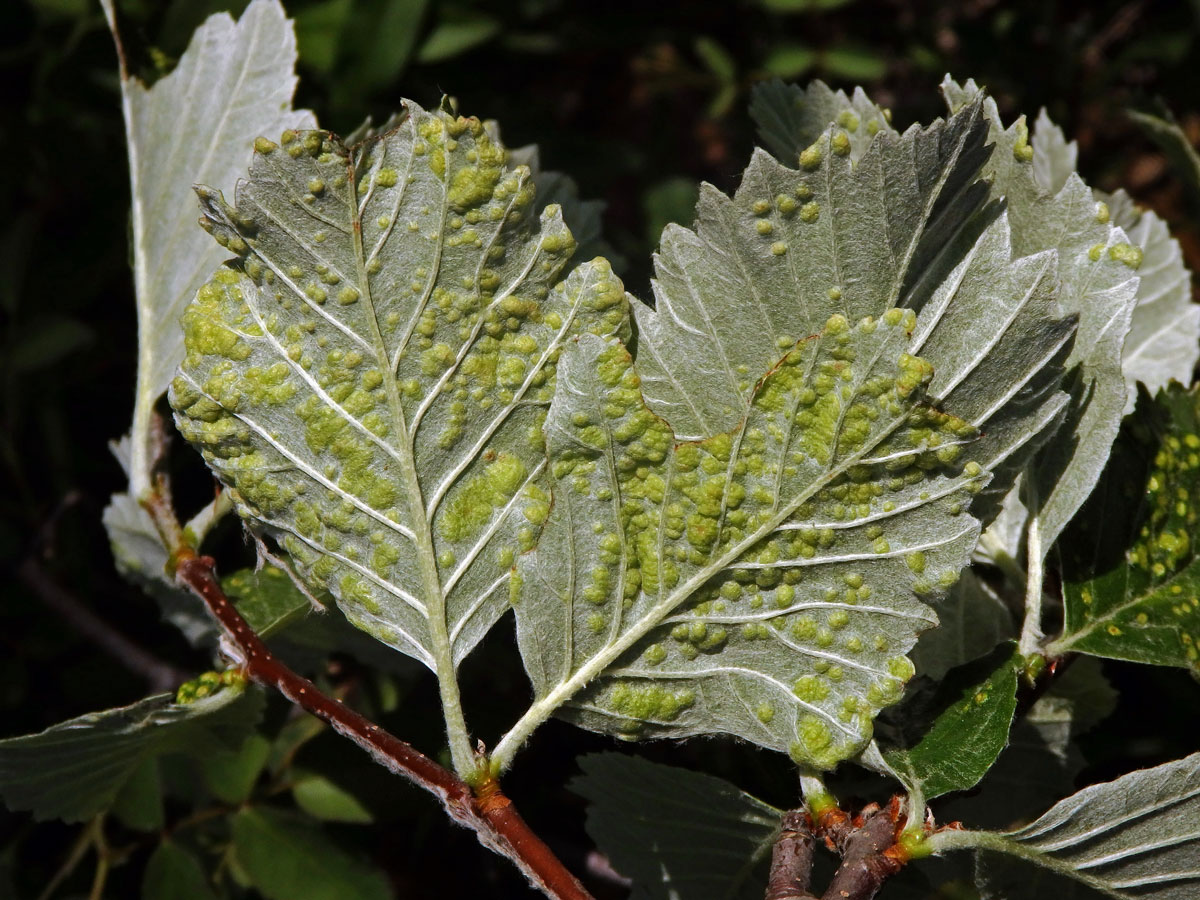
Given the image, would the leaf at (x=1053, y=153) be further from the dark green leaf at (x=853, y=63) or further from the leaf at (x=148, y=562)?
the dark green leaf at (x=853, y=63)

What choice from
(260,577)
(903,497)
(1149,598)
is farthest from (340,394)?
(1149,598)

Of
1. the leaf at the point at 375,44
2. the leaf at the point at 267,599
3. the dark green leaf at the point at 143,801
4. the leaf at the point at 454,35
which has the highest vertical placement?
the leaf at the point at 454,35

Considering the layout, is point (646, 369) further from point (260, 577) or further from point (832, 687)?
point (260, 577)

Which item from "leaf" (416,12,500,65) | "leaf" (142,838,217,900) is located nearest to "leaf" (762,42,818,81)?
"leaf" (416,12,500,65)

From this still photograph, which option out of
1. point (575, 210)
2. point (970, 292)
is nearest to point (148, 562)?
point (575, 210)

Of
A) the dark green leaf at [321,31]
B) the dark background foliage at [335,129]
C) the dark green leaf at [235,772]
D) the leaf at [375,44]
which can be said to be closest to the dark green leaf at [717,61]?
the dark background foliage at [335,129]

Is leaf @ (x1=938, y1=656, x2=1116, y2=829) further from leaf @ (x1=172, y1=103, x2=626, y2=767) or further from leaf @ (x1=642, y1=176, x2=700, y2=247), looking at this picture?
leaf @ (x1=642, y1=176, x2=700, y2=247)
